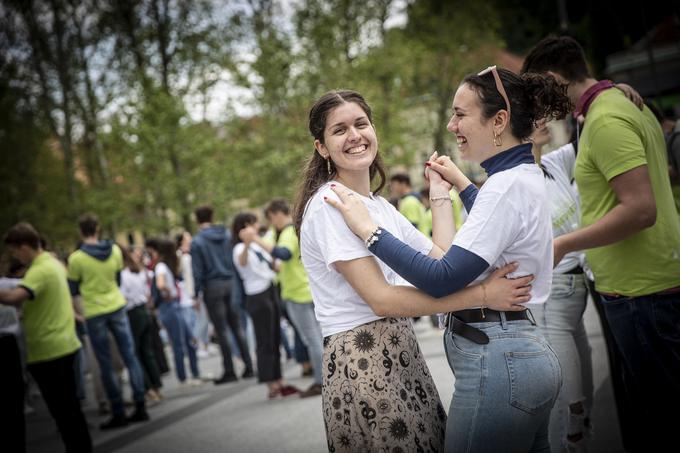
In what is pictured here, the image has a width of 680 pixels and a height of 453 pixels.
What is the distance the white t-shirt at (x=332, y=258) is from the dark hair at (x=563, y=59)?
1.37 m

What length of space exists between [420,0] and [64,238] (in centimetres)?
1966

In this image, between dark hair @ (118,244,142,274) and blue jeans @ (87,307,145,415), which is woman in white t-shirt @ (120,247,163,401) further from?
blue jeans @ (87,307,145,415)

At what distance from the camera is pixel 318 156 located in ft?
10.2

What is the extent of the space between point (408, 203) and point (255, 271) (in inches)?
109

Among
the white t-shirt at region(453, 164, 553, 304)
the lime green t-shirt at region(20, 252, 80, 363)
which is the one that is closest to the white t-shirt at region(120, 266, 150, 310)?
the lime green t-shirt at region(20, 252, 80, 363)

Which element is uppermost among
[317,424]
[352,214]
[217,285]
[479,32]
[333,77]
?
[479,32]

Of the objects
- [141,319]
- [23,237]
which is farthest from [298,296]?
[23,237]

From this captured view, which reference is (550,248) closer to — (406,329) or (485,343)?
(485,343)

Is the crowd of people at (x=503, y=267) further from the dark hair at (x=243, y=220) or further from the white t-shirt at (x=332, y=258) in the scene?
the dark hair at (x=243, y=220)

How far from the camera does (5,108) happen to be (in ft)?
96.2

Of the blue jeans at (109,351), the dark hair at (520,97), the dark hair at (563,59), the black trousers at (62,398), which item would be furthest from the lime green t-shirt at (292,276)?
the dark hair at (520,97)

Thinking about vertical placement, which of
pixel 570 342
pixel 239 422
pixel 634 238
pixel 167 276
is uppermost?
pixel 634 238

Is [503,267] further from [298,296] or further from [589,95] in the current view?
[298,296]

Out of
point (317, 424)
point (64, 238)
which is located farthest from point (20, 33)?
point (317, 424)
